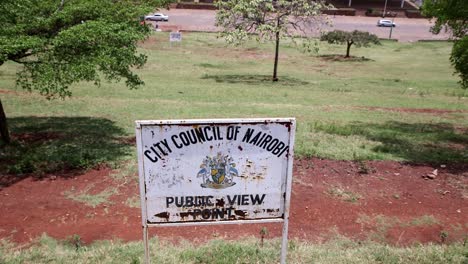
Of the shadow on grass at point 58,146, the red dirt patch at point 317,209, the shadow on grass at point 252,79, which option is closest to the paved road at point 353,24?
the shadow on grass at point 252,79

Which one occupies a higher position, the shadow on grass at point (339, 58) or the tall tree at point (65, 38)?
the tall tree at point (65, 38)

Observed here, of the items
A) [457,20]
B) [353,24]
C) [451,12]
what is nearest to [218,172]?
[451,12]

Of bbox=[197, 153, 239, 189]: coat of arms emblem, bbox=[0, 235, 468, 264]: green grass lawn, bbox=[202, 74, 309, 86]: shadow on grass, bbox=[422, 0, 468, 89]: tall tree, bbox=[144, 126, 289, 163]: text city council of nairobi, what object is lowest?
bbox=[202, 74, 309, 86]: shadow on grass

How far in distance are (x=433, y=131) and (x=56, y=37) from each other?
10720 mm

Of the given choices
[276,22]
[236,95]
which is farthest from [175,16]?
[236,95]

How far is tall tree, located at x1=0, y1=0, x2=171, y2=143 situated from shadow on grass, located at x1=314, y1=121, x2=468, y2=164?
6057 mm

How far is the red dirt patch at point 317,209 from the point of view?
6.68 metres

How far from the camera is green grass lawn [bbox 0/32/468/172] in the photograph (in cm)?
1057

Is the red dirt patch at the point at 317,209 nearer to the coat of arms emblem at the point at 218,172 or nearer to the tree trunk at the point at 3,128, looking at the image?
the tree trunk at the point at 3,128

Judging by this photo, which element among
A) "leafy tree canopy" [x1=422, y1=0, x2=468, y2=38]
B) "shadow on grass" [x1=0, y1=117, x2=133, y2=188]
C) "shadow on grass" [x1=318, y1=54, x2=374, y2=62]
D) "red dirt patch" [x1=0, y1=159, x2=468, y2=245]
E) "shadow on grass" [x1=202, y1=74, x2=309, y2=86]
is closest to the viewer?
"red dirt patch" [x1=0, y1=159, x2=468, y2=245]

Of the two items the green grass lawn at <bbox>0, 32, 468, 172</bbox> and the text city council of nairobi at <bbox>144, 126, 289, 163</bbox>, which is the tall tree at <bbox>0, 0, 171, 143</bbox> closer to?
the green grass lawn at <bbox>0, 32, 468, 172</bbox>

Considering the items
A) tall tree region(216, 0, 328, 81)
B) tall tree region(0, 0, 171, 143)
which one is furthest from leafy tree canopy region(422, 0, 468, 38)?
tall tree region(216, 0, 328, 81)

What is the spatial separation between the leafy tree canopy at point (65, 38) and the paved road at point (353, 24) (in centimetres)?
3429

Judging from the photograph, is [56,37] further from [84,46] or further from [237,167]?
[237,167]
